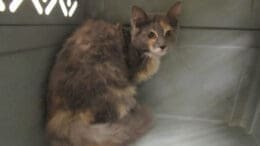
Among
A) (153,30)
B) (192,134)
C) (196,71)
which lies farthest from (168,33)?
(192,134)

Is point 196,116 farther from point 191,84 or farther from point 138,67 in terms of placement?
point 138,67

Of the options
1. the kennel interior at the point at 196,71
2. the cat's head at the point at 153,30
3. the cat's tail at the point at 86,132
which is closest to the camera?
the cat's tail at the point at 86,132

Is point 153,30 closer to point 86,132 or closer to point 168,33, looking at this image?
point 168,33

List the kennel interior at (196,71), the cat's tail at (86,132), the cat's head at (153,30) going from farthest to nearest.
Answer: the cat's head at (153,30) → the kennel interior at (196,71) → the cat's tail at (86,132)

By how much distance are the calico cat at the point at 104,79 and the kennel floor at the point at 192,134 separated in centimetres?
12

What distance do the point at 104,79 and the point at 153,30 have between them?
37 cm

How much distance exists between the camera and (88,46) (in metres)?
1.65

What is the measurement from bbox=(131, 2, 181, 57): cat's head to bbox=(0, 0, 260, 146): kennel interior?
17 cm

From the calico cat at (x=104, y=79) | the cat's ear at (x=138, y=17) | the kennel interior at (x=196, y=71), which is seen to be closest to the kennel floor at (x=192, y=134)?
the kennel interior at (x=196, y=71)

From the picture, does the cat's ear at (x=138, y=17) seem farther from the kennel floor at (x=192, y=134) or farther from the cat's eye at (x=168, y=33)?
the kennel floor at (x=192, y=134)

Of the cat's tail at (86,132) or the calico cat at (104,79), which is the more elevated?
the calico cat at (104,79)

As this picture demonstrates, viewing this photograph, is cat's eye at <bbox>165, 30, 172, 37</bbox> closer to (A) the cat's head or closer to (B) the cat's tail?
(A) the cat's head

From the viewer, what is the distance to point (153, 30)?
5.57 feet

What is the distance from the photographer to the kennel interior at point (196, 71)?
5.23 ft
